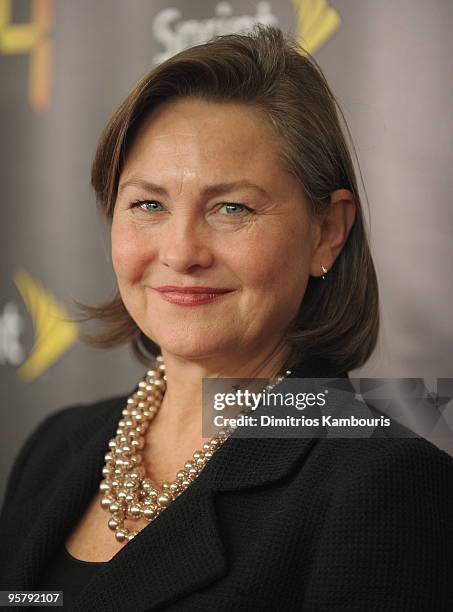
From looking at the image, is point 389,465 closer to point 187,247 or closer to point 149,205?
point 187,247

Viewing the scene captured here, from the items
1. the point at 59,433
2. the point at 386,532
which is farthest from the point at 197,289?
the point at 59,433

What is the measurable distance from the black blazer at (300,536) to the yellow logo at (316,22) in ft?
3.10

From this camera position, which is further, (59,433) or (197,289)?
(59,433)

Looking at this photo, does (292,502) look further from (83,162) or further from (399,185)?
(83,162)

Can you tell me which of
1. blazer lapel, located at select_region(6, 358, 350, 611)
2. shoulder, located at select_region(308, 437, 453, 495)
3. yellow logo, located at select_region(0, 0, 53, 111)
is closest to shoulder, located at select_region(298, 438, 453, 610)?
shoulder, located at select_region(308, 437, 453, 495)

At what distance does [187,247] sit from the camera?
1229mm

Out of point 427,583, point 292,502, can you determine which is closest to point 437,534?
point 427,583

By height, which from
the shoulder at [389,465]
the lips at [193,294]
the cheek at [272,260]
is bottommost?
the shoulder at [389,465]

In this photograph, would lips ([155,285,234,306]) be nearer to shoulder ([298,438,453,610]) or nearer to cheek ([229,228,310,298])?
cheek ([229,228,310,298])

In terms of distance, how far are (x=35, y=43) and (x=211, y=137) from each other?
3.61 ft

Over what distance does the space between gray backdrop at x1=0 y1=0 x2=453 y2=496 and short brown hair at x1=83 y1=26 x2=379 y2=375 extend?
362 mm

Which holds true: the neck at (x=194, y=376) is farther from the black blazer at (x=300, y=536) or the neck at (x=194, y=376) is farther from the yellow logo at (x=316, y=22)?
the yellow logo at (x=316, y=22)

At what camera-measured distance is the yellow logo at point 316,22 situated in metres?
1.79

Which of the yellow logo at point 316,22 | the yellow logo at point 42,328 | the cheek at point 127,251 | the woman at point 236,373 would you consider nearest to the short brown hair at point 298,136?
the woman at point 236,373
